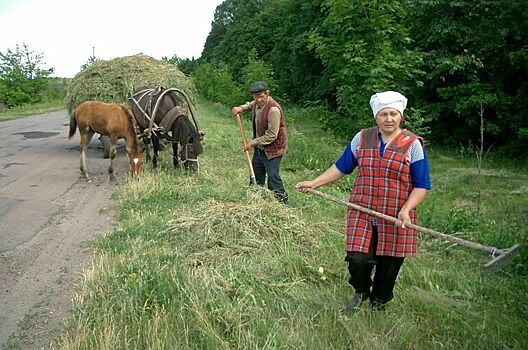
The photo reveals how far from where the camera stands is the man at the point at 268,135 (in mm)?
6098

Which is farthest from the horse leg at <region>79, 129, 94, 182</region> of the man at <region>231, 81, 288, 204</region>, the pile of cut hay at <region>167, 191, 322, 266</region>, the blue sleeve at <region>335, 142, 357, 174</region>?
the blue sleeve at <region>335, 142, 357, 174</region>

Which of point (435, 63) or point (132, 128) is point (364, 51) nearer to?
point (132, 128)

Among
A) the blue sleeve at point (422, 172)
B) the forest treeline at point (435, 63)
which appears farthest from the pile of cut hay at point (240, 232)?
the forest treeline at point (435, 63)

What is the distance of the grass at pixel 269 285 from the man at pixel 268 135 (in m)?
0.38

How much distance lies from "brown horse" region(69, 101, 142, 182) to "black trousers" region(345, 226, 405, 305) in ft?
18.6

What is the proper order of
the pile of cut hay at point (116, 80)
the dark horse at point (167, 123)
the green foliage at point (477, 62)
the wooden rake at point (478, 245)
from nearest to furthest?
the wooden rake at point (478, 245), the dark horse at point (167, 123), the pile of cut hay at point (116, 80), the green foliage at point (477, 62)

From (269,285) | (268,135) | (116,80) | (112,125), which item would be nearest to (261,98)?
(268,135)

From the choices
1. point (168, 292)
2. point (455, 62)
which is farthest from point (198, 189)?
point (455, 62)

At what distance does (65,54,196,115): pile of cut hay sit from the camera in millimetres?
10742

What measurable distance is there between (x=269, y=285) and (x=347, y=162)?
123 centimetres

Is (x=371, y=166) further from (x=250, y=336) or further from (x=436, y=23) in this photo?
(x=436, y=23)

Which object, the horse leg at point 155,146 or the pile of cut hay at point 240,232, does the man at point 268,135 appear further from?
the horse leg at point 155,146

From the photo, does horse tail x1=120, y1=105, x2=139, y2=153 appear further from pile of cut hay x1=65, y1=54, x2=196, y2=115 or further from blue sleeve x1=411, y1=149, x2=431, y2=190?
blue sleeve x1=411, y1=149, x2=431, y2=190

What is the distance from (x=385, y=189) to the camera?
3.30m
